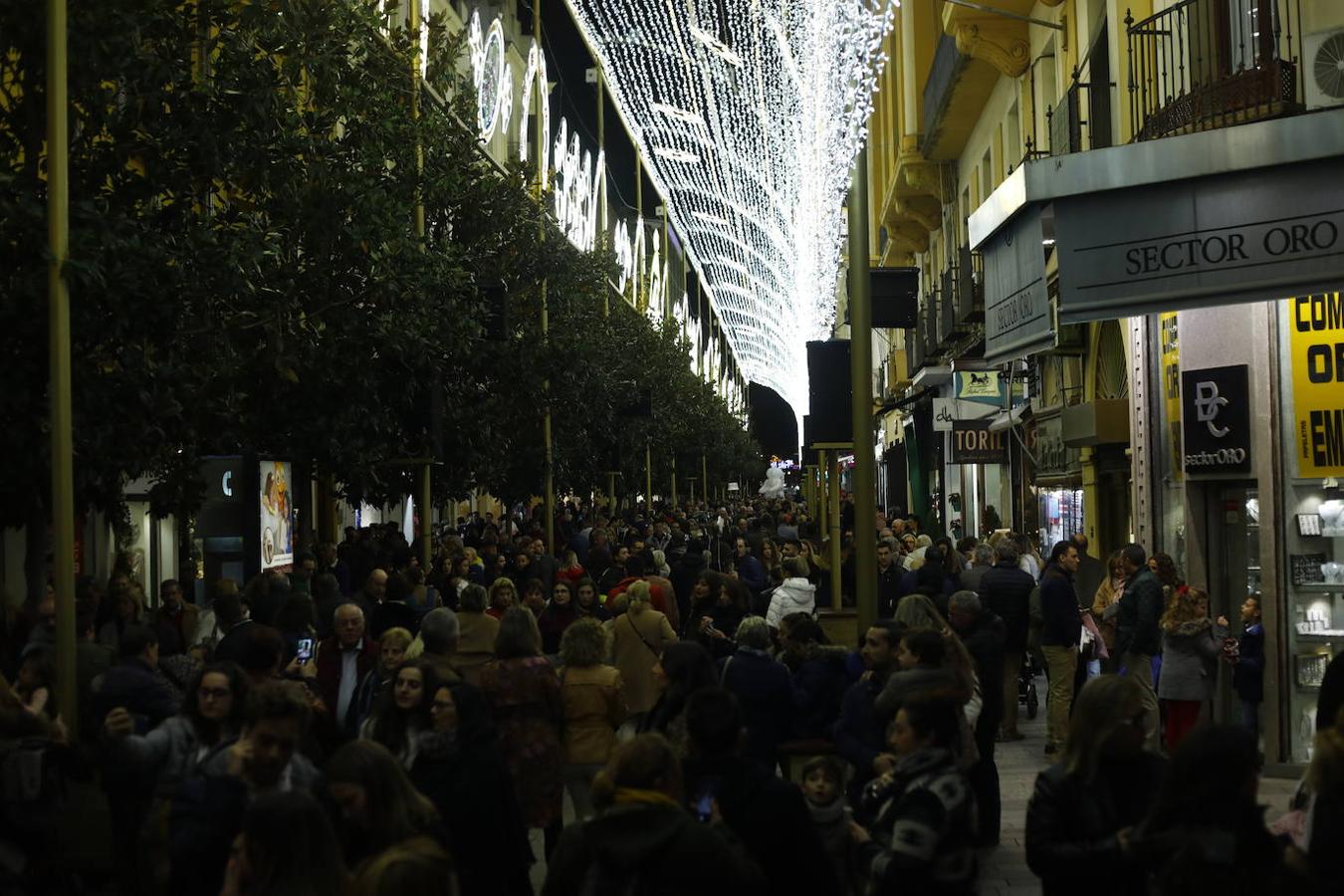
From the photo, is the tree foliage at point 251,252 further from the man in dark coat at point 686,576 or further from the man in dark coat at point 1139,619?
the man in dark coat at point 1139,619

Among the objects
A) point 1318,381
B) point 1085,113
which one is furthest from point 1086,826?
point 1085,113

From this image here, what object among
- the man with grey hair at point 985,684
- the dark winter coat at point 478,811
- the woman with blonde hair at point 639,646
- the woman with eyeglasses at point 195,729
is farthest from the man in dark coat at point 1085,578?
the woman with eyeglasses at point 195,729

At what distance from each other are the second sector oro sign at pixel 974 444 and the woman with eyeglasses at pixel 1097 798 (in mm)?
25746

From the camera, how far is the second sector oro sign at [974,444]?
103 ft

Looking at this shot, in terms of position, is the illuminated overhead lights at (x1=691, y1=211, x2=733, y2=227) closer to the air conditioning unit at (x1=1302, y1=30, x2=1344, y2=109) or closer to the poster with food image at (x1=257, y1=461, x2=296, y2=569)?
the poster with food image at (x1=257, y1=461, x2=296, y2=569)

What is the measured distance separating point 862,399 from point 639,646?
220cm

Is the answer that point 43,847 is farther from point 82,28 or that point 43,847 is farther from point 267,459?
point 267,459

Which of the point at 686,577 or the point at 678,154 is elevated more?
the point at 678,154

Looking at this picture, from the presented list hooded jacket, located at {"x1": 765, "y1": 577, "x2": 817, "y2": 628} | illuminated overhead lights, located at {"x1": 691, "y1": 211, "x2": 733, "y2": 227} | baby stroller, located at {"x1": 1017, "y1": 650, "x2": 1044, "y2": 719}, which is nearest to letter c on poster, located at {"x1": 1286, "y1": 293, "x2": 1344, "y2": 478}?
hooded jacket, located at {"x1": 765, "y1": 577, "x2": 817, "y2": 628}

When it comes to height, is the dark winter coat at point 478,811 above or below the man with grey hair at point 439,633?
below

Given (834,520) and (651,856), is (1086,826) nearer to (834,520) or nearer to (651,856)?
(651,856)

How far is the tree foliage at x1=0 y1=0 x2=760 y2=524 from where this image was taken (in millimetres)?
13062

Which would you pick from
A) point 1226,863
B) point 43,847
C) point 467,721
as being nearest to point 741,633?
point 467,721

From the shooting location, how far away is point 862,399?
38.7 feet
